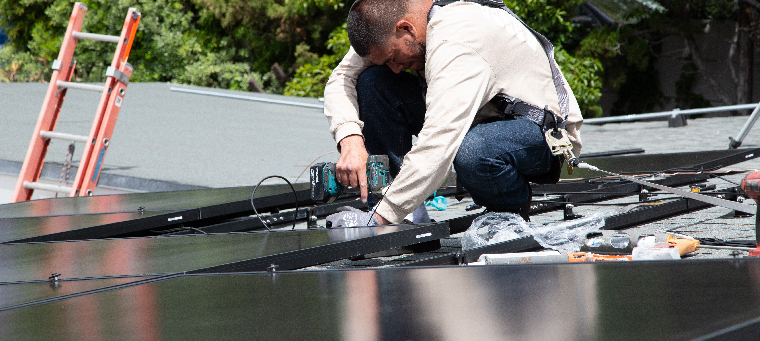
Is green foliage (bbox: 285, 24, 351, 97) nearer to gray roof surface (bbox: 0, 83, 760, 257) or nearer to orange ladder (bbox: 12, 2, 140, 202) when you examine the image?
gray roof surface (bbox: 0, 83, 760, 257)

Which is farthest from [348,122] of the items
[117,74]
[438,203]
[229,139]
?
[229,139]

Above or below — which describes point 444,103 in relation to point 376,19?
below

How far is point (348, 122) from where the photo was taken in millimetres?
2258

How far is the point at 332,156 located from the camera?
16.7 feet

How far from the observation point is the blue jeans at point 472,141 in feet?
6.64

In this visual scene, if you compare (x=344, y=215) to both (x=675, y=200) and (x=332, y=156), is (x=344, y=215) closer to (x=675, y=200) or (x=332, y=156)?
(x=675, y=200)

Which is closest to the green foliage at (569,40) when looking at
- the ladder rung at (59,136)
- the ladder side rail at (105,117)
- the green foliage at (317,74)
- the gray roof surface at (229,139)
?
the green foliage at (317,74)

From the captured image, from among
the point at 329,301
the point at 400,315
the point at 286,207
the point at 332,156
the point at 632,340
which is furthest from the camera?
the point at 332,156

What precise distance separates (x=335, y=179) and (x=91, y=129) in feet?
7.53

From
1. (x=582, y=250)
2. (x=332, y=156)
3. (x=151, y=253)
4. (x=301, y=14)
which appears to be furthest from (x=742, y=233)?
(x=301, y=14)

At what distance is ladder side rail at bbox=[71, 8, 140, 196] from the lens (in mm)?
3846

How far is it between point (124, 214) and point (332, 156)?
8.62 feet

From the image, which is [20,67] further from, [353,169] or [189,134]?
[353,169]

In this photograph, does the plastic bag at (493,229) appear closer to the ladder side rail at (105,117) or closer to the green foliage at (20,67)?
the ladder side rail at (105,117)
